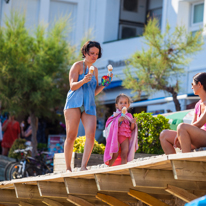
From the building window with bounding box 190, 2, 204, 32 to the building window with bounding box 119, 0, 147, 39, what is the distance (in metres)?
4.28

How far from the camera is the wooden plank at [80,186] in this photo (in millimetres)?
5406

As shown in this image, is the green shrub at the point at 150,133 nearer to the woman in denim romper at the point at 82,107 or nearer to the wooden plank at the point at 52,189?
the wooden plank at the point at 52,189

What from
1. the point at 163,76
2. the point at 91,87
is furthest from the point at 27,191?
the point at 163,76

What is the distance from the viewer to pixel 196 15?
14.6 m

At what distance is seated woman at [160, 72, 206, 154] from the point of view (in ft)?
15.6

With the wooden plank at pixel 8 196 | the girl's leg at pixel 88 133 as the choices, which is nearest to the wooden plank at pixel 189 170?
the girl's leg at pixel 88 133

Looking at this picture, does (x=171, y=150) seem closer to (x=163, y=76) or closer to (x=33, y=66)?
(x=163, y=76)

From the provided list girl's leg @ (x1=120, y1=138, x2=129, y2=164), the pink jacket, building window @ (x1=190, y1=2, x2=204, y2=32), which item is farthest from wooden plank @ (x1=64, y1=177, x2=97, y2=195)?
building window @ (x1=190, y1=2, x2=204, y2=32)

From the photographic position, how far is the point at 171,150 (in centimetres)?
535

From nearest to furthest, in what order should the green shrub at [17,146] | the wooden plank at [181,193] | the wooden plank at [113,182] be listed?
the wooden plank at [181,193]
the wooden plank at [113,182]
the green shrub at [17,146]

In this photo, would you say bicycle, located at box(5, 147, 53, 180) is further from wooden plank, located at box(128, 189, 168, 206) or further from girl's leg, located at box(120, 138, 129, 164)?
wooden plank, located at box(128, 189, 168, 206)

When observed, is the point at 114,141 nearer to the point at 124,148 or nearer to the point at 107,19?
the point at 124,148

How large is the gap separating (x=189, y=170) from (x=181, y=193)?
2.17 feet

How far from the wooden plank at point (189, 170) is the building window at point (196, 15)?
35.6 feet
